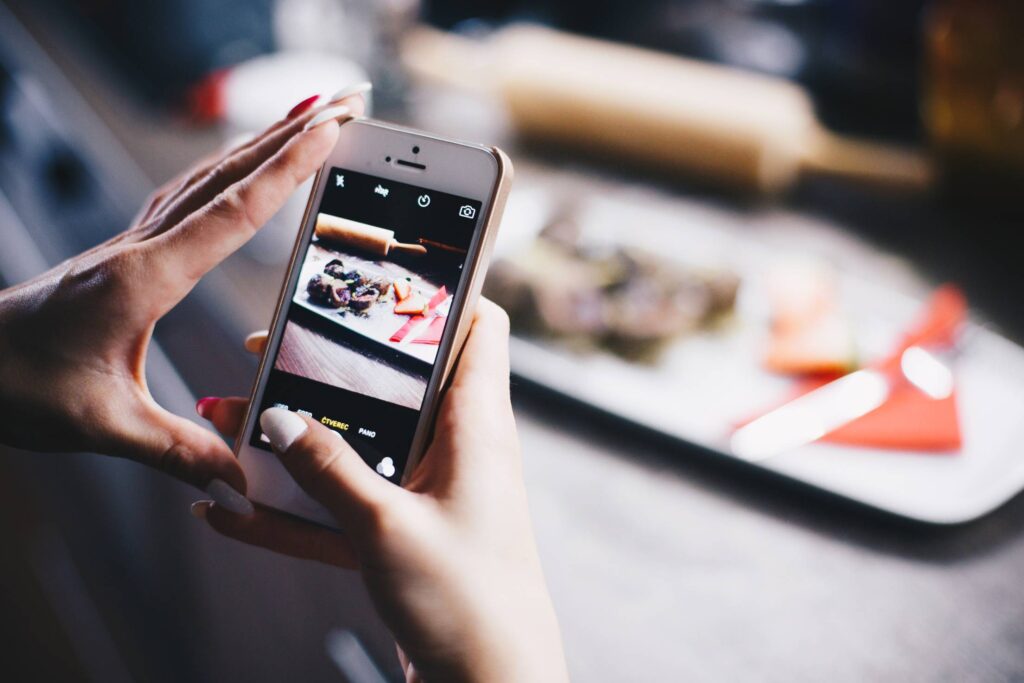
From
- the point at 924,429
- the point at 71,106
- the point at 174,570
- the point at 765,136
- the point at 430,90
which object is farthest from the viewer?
the point at 430,90

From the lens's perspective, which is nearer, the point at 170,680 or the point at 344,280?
the point at 344,280

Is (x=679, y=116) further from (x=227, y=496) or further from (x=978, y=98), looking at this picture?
(x=227, y=496)

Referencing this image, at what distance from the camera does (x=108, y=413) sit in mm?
449

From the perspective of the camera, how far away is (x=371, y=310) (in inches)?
16.8

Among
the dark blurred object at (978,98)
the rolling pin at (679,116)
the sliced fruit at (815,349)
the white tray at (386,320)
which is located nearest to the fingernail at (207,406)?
the white tray at (386,320)

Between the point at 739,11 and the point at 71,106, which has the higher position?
the point at 739,11

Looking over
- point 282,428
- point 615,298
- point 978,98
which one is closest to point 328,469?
point 282,428

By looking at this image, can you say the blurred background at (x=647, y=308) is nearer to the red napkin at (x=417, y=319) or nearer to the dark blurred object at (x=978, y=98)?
the dark blurred object at (x=978, y=98)

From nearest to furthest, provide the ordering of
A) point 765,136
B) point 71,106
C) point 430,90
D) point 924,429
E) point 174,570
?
point 924,429, point 174,570, point 765,136, point 71,106, point 430,90

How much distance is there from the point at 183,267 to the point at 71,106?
0.85 m

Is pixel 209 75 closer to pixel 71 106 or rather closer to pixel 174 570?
pixel 71 106

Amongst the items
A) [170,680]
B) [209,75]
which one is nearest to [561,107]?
[209,75]

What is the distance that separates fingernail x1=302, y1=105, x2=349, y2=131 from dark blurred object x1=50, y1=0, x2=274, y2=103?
2.60 ft

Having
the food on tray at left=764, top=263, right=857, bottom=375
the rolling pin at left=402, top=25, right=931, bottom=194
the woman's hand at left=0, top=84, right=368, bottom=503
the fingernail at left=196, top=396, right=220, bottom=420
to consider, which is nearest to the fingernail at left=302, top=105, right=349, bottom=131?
the woman's hand at left=0, top=84, right=368, bottom=503
